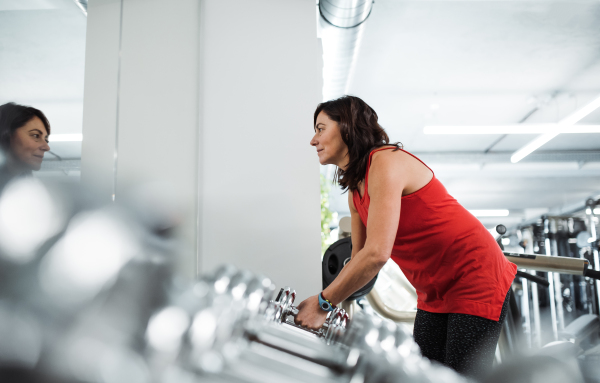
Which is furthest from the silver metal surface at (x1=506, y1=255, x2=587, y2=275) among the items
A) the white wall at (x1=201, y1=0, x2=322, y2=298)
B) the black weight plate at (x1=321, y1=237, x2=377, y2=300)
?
the white wall at (x1=201, y1=0, x2=322, y2=298)

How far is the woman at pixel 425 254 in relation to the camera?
3.39 ft

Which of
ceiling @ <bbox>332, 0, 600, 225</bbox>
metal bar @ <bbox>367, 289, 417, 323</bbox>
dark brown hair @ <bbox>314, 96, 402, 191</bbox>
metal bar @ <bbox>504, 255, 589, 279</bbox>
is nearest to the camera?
dark brown hair @ <bbox>314, 96, 402, 191</bbox>

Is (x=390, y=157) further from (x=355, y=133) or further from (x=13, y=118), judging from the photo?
(x=13, y=118)

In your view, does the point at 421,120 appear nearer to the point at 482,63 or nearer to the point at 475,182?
the point at 482,63

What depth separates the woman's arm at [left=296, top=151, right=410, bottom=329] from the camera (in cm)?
101

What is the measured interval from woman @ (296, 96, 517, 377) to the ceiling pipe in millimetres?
1591

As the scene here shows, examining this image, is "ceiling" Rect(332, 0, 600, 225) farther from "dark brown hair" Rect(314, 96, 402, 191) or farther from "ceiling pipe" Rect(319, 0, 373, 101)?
"dark brown hair" Rect(314, 96, 402, 191)

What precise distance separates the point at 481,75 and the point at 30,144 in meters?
5.32

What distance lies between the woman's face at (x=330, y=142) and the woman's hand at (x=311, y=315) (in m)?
0.53

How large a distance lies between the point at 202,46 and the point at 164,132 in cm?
50

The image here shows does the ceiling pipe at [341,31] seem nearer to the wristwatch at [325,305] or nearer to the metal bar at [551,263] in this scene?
the metal bar at [551,263]

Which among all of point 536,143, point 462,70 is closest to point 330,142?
point 462,70

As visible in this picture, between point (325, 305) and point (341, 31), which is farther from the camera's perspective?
point (341, 31)

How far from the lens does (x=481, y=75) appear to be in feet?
16.4
